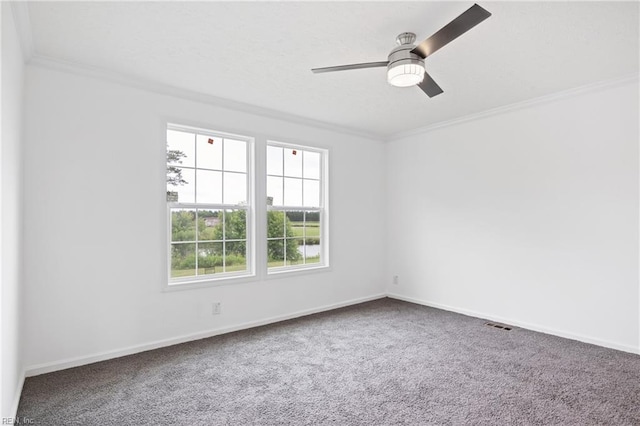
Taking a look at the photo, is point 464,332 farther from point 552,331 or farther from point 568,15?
point 568,15

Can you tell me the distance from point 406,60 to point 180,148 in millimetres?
2428

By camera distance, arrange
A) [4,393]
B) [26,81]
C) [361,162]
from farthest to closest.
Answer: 1. [361,162]
2. [26,81]
3. [4,393]

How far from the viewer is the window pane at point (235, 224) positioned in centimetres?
397

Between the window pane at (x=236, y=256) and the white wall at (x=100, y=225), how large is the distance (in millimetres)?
247

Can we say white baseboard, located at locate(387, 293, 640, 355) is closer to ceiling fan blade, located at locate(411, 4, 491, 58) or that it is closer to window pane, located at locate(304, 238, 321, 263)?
window pane, located at locate(304, 238, 321, 263)

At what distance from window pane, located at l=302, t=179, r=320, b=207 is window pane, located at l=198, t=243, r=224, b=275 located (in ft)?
4.47

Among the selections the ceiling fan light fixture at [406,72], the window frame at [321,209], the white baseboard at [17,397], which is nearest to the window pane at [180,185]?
the window frame at [321,209]

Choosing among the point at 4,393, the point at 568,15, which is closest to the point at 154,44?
the point at 4,393

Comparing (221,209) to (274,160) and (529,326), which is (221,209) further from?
(529,326)

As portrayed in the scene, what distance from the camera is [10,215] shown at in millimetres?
2139

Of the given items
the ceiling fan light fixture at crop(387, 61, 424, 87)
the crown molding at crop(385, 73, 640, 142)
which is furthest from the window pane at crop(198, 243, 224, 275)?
the crown molding at crop(385, 73, 640, 142)

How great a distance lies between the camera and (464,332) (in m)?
3.83

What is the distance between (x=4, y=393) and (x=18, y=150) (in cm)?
155

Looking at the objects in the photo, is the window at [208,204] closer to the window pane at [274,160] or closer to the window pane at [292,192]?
the window pane at [274,160]
